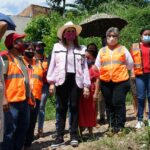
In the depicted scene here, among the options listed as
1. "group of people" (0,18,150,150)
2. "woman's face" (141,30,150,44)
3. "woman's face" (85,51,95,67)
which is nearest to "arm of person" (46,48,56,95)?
"group of people" (0,18,150,150)

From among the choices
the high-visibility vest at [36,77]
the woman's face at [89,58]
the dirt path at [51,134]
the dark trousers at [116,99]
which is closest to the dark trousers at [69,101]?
the dirt path at [51,134]

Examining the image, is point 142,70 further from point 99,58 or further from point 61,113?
point 61,113

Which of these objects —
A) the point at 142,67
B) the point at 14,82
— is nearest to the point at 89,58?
the point at 142,67

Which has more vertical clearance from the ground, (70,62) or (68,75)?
(70,62)

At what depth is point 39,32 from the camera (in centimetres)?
2970

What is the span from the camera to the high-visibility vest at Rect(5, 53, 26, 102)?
6522mm

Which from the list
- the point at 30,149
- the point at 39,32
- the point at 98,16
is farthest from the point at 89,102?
the point at 39,32

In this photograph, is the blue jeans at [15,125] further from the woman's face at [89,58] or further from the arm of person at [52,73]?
the woman's face at [89,58]

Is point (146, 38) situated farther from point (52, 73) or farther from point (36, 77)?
point (36, 77)

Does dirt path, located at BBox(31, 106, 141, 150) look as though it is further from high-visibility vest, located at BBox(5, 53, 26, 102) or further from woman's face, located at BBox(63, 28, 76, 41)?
woman's face, located at BBox(63, 28, 76, 41)

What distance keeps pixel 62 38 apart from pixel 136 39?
28.7 feet

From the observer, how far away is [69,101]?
746 centimetres

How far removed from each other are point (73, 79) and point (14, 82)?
1.14 meters

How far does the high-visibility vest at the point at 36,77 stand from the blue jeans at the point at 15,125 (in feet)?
4.37
